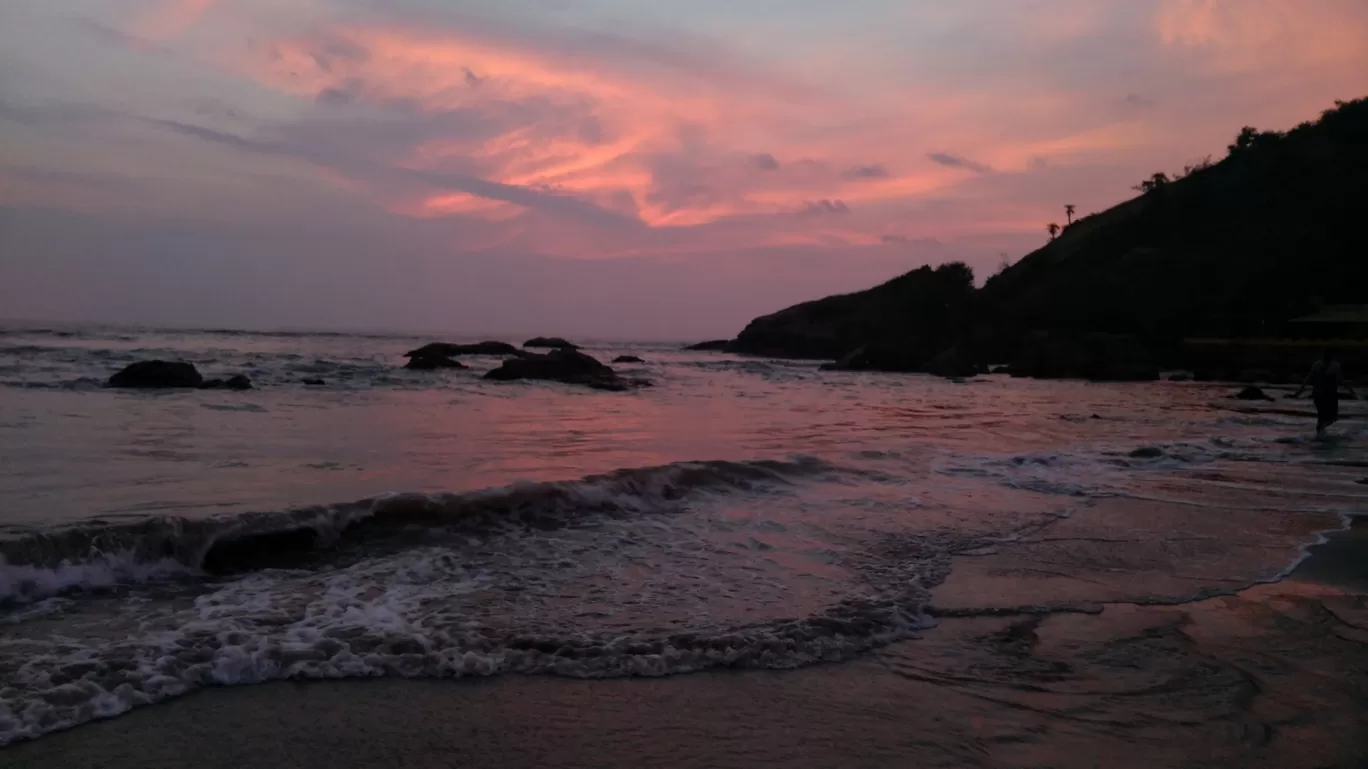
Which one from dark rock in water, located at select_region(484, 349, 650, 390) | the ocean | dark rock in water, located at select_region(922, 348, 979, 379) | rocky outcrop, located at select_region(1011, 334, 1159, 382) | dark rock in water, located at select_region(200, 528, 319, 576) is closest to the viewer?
the ocean

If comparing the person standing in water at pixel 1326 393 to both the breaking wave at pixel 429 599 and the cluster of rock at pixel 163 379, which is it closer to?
the breaking wave at pixel 429 599

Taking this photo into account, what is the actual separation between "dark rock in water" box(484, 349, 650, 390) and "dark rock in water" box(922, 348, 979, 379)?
19664 mm

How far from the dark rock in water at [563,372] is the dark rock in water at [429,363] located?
373 cm

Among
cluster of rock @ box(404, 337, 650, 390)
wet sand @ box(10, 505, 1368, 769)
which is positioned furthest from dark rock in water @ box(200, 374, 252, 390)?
wet sand @ box(10, 505, 1368, 769)

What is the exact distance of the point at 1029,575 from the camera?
19.3ft

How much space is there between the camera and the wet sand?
10.3ft

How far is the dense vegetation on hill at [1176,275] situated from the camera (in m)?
56.8

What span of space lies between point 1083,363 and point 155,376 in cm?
3775

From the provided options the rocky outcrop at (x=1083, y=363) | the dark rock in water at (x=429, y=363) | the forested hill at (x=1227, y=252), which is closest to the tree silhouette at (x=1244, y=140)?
the forested hill at (x=1227, y=252)

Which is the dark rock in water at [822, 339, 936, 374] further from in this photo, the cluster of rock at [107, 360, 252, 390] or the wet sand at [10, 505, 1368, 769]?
the wet sand at [10, 505, 1368, 769]

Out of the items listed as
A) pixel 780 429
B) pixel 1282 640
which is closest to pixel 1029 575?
pixel 1282 640

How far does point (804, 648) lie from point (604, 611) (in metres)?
1.20

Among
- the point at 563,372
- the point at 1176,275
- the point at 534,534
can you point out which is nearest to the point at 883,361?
the point at 563,372

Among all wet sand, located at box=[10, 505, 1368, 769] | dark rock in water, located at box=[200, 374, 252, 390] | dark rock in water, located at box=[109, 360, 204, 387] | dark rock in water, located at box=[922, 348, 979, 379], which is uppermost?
Result: dark rock in water, located at box=[922, 348, 979, 379]
